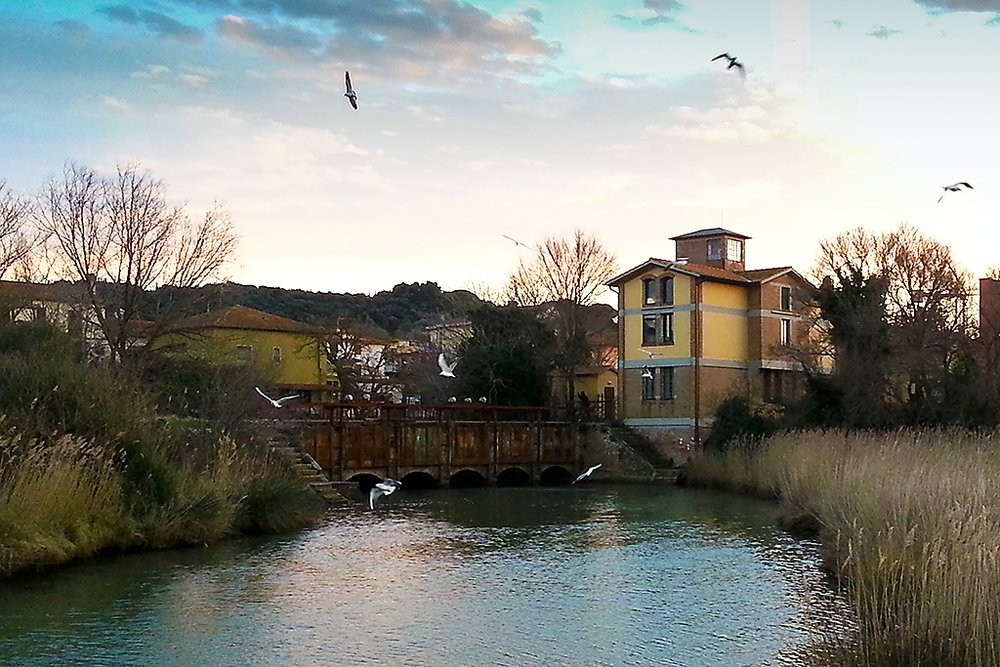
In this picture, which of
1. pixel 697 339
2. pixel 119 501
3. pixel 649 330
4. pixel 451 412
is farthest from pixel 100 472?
pixel 649 330

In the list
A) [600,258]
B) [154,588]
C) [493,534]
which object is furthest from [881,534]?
[600,258]

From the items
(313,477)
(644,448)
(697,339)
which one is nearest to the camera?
(313,477)

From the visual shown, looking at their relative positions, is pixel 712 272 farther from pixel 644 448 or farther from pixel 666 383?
pixel 644 448

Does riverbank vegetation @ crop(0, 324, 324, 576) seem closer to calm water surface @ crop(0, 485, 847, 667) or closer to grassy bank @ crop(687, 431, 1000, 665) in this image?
calm water surface @ crop(0, 485, 847, 667)

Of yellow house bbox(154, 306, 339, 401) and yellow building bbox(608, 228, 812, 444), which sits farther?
yellow house bbox(154, 306, 339, 401)

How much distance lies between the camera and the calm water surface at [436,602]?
36.9 feet

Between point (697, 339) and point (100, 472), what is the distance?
104 ft

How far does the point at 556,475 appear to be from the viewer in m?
44.8

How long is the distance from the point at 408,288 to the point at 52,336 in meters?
69.6

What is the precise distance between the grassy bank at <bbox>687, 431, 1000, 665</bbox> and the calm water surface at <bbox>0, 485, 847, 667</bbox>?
1140mm

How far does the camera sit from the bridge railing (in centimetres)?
3603

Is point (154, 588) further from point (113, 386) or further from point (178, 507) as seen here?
point (113, 386)

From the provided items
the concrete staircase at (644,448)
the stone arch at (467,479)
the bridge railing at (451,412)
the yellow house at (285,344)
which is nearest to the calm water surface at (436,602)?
the bridge railing at (451,412)

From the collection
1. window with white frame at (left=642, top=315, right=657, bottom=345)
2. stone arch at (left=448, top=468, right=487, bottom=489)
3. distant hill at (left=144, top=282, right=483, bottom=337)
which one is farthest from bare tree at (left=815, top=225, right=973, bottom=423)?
distant hill at (left=144, top=282, right=483, bottom=337)
